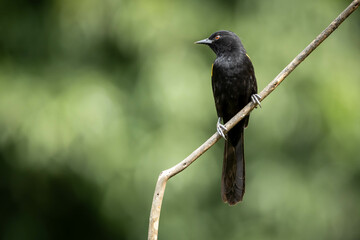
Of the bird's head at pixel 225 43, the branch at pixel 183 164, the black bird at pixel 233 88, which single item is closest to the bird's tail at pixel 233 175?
the black bird at pixel 233 88

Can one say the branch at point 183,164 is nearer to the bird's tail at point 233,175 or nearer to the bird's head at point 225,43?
the bird's tail at point 233,175

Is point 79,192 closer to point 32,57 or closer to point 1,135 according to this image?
point 1,135

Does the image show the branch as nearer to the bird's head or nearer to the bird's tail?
the bird's tail

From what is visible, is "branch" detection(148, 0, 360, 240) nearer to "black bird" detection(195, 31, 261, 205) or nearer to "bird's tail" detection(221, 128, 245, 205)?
"bird's tail" detection(221, 128, 245, 205)

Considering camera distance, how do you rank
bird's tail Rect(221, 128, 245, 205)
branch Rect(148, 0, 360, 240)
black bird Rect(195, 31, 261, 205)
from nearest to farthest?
1. branch Rect(148, 0, 360, 240)
2. bird's tail Rect(221, 128, 245, 205)
3. black bird Rect(195, 31, 261, 205)

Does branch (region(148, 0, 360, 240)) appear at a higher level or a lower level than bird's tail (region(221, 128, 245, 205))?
higher

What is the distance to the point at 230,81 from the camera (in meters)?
3.62

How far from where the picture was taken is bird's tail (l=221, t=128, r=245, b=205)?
334 centimetres

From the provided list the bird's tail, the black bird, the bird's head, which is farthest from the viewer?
the bird's head

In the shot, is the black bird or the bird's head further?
the bird's head

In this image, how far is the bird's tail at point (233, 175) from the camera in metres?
3.34

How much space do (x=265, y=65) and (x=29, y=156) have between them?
102 inches

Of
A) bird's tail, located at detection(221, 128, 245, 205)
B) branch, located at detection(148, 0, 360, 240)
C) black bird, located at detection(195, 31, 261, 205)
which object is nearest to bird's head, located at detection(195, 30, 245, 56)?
black bird, located at detection(195, 31, 261, 205)

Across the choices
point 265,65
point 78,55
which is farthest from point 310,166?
point 78,55
